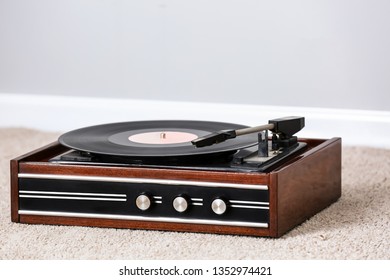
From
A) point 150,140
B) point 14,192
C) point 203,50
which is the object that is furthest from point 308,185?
point 203,50

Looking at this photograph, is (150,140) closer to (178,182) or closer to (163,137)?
(163,137)

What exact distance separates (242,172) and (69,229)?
0.40 meters

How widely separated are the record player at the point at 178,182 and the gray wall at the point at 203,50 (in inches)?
32.6

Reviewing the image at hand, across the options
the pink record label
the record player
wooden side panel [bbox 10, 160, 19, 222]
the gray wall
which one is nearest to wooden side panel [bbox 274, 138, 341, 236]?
the record player

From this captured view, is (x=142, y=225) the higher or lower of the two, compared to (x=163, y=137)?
lower

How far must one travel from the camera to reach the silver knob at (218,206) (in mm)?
1807

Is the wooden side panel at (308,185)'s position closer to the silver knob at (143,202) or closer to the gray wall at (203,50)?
the silver knob at (143,202)

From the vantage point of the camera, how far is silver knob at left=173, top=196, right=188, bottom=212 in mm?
1828

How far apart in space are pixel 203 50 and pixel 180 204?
1195 mm

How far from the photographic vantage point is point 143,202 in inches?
73.0

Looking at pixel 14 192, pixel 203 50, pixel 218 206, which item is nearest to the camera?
pixel 218 206

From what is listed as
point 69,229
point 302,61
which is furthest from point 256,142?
point 302,61

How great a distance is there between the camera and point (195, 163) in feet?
6.11

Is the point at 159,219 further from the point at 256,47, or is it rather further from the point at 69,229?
the point at 256,47
